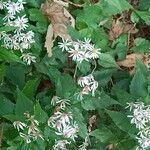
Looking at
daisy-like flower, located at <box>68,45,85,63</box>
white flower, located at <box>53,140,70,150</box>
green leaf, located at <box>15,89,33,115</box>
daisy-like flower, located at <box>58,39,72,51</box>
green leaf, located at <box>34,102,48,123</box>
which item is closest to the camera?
green leaf, located at <box>34,102,48,123</box>

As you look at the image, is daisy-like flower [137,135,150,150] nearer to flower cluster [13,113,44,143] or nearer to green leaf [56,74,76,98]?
green leaf [56,74,76,98]

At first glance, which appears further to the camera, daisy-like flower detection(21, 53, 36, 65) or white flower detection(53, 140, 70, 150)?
daisy-like flower detection(21, 53, 36, 65)

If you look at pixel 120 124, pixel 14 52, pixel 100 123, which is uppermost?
pixel 14 52

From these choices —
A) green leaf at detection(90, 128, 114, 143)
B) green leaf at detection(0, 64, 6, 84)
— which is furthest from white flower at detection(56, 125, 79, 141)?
green leaf at detection(0, 64, 6, 84)

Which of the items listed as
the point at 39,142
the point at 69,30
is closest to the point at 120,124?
the point at 39,142

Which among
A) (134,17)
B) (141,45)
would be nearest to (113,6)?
(134,17)

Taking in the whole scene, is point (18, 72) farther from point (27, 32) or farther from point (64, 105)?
point (64, 105)

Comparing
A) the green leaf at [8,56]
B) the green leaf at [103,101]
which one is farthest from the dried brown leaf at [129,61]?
the green leaf at [8,56]
